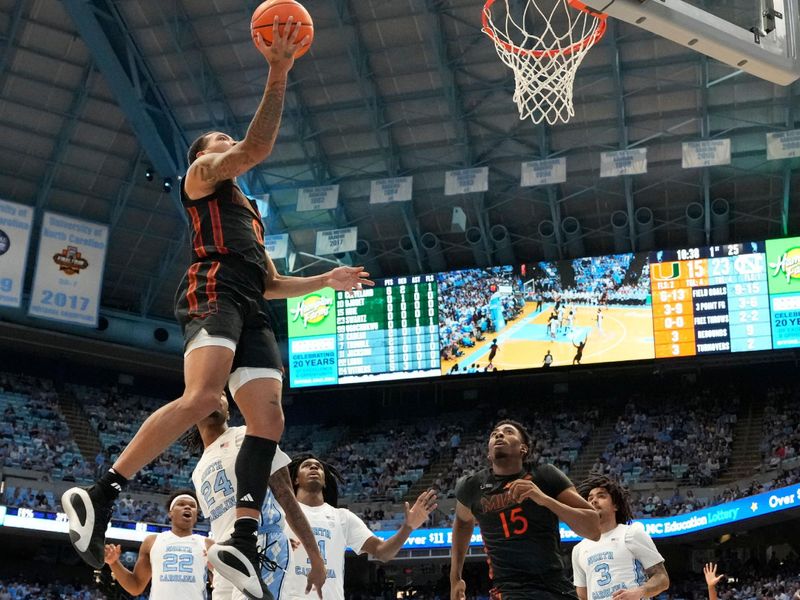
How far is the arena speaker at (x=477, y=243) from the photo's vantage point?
3120 centimetres

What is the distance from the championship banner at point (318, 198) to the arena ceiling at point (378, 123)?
0.85 meters

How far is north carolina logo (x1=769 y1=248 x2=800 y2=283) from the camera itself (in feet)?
89.0

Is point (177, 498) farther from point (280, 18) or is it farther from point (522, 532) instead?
point (280, 18)

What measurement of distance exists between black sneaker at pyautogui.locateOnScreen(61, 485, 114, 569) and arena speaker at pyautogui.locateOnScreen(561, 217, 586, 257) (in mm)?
26982

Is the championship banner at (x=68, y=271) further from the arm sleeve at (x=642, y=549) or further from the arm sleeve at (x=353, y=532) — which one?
the arm sleeve at (x=642, y=549)

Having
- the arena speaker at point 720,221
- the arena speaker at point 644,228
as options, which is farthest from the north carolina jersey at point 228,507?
the arena speaker at point 720,221

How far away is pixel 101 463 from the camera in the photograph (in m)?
33.0

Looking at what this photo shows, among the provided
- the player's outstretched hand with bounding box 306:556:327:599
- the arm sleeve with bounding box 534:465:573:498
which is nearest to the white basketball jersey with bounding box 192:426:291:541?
the player's outstretched hand with bounding box 306:556:327:599

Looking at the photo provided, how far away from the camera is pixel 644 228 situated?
30672 millimetres

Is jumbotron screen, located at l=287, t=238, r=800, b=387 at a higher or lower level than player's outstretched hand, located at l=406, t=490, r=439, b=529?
higher

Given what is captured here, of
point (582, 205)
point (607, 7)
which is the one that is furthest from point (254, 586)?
point (582, 205)

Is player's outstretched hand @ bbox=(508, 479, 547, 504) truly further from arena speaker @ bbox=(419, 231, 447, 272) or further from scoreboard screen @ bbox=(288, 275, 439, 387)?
arena speaker @ bbox=(419, 231, 447, 272)

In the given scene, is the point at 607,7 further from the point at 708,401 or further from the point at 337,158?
the point at 708,401

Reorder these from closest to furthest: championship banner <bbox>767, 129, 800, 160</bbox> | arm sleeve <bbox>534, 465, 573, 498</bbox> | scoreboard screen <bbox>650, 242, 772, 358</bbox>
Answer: arm sleeve <bbox>534, 465, 573, 498</bbox>, championship banner <bbox>767, 129, 800, 160</bbox>, scoreboard screen <bbox>650, 242, 772, 358</bbox>
